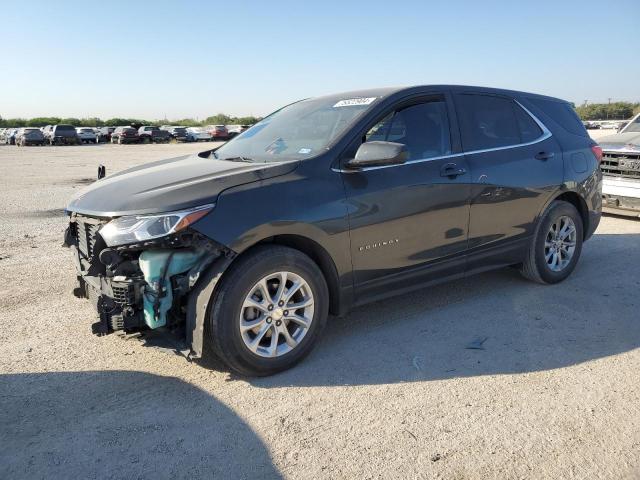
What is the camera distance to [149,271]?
3205 millimetres

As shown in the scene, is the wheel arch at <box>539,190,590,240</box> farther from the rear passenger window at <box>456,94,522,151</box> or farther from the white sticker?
the white sticker

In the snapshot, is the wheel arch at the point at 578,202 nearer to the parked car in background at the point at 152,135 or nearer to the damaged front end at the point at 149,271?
the damaged front end at the point at 149,271

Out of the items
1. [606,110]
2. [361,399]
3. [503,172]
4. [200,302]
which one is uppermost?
[606,110]

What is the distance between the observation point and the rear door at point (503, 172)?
4555mm

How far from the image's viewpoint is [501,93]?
16.6 feet

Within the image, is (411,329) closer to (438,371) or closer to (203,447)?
(438,371)

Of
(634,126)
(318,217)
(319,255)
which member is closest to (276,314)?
(319,255)

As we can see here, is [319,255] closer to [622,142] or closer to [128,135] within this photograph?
[622,142]

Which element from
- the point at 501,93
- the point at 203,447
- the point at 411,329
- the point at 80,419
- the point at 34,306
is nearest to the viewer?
the point at 203,447

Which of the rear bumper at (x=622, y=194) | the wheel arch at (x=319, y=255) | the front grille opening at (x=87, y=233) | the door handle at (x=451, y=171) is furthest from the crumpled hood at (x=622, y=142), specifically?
the front grille opening at (x=87, y=233)

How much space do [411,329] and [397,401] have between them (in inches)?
43.7

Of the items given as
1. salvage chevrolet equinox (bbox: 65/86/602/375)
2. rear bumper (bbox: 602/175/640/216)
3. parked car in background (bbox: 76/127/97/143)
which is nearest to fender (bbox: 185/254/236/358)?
salvage chevrolet equinox (bbox: 65/86/602/375)

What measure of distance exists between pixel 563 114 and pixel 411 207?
2603 mm

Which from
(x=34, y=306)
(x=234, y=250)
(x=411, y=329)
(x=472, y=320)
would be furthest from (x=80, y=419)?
(x=472, y=320)
